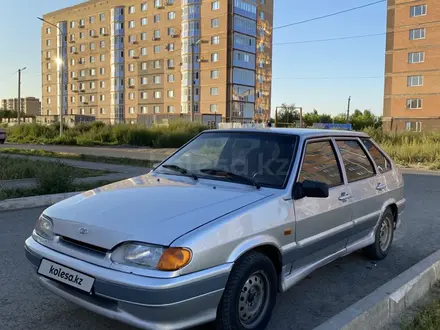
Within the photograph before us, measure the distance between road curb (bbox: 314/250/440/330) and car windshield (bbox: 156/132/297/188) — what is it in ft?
3.71

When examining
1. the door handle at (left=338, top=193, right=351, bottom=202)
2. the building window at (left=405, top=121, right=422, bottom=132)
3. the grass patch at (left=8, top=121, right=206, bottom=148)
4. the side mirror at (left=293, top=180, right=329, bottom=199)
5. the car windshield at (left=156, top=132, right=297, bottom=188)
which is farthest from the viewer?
the building window at (left=405, top=121, right=422, bottom=132)

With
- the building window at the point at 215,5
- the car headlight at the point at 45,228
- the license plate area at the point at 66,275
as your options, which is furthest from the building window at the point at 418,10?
the license plate area at the point at 66,275

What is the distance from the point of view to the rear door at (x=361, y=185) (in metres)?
4.48

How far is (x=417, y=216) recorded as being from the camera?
25.6 feet

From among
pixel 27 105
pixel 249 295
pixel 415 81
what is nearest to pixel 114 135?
pixel 249 295

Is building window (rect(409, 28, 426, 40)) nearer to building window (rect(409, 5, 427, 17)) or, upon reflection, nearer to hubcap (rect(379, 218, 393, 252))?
building window (rect(409, 5, 427, 17))

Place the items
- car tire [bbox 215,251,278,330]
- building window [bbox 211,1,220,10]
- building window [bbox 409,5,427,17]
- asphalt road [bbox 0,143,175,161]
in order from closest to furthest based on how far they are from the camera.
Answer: car tire [bbox 215,251,278,330], asphalt road [bbox 0,143,175,161], building window [bbox 409,5,427,17], building window [bbox 211,1,220,10]

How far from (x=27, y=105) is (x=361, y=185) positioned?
12346cm

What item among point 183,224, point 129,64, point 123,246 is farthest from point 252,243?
point 129,64

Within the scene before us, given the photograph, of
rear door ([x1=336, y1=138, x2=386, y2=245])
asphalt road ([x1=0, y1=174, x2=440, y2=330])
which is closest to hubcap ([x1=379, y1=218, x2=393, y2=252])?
asphalt road ([x1=0, y1=174, x2=440, y2=330])

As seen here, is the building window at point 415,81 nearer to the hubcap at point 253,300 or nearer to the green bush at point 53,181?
the green bush at point 53,181

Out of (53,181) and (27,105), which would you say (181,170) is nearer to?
(53,181)

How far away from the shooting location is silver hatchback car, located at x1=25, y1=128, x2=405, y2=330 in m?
2.70

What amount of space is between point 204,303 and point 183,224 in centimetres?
52
